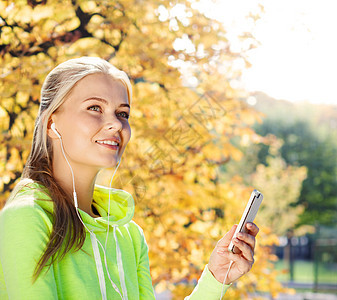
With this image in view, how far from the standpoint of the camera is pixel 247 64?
3258 mm

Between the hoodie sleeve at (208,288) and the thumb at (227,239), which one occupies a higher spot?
the thumb at (227,239)

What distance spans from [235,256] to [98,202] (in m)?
0.47

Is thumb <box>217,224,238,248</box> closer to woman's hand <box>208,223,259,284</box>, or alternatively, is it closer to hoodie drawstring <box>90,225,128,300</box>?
woman's hand <box>208,223,259,284</box>

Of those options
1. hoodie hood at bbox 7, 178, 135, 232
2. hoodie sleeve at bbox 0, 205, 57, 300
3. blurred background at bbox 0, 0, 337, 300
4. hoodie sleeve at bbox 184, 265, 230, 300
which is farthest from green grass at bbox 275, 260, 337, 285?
hoodie sleeve at bbox 0, 205, 57, 300

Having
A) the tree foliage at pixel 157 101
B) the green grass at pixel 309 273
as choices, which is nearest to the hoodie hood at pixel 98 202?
the tree foliage at pixel 157 101

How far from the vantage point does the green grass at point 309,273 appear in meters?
21.3

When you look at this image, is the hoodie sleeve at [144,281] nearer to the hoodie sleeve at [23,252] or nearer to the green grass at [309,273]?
the hoodie sleeve at [23,252]

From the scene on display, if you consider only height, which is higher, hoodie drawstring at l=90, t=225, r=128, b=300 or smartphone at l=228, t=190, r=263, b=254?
smartphone at l=228, t=190, r=263, b=254

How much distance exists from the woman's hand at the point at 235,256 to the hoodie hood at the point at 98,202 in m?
0.31

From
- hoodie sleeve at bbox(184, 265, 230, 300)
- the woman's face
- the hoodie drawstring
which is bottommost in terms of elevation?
hoodie sleeve at bbox(184, 265, 230, 300)

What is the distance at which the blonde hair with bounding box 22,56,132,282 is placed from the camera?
1209 mm

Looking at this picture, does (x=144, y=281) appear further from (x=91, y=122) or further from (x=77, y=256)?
(x=91, y=122)

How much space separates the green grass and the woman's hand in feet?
58.0

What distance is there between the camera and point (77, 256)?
48.9 inches
